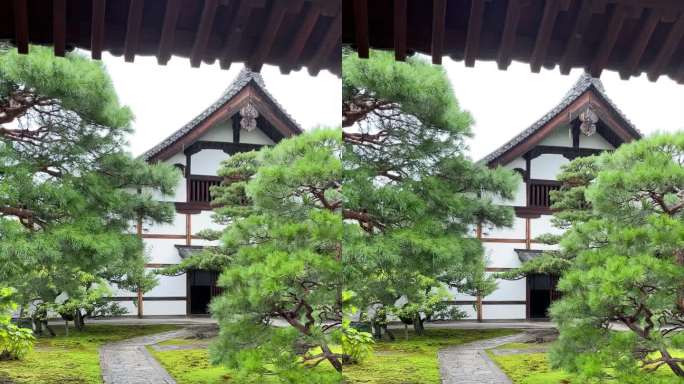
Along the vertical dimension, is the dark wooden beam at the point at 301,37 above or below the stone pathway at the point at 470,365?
above

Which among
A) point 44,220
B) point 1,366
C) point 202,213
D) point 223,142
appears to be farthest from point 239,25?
point 1,366

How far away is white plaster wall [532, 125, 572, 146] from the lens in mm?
3729

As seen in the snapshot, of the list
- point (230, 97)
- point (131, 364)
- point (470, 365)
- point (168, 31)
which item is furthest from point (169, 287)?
point (470, 365)

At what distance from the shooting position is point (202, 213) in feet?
12.0

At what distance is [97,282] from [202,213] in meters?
0.57

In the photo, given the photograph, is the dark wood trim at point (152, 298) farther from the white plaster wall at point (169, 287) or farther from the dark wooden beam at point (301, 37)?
the dark wooden beam at point (301, 37)

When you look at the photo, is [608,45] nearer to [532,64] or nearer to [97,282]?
[532,64]

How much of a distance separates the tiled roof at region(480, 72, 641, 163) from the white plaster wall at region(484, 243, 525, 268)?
1.39 ft

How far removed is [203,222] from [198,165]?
0.28m

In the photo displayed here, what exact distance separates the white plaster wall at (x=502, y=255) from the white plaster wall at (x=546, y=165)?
353 mm

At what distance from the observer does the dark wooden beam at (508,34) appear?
10.3 feet

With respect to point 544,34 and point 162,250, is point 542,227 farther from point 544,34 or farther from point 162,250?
point 162,250

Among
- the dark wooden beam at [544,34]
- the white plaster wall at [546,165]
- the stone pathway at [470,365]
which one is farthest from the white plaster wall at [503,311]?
the dark wooden beam at [544,34]

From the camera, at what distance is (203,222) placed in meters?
3.65
